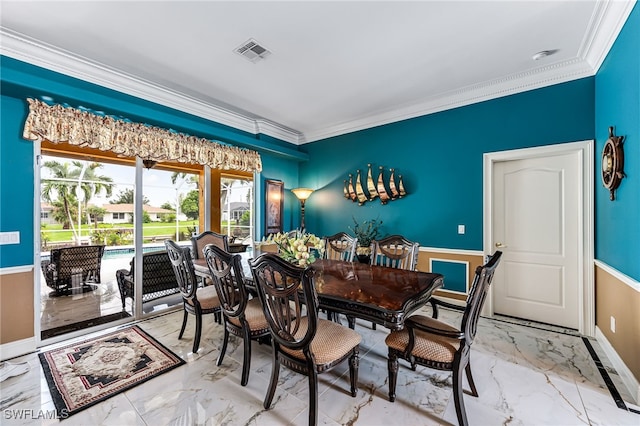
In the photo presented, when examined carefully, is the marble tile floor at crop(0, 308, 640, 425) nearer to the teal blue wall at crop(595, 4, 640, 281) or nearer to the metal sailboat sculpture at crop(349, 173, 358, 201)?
the teal blue wall at crop(595, 4, 640, 281)

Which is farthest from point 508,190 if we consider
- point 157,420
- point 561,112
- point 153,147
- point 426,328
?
point 153,147

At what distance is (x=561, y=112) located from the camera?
9.29 feet

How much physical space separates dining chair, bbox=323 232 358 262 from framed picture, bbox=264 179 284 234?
1637 millimetres

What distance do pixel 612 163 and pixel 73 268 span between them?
6.23 metres

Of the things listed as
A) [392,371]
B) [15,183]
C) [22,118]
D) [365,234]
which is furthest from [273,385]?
[22,118]

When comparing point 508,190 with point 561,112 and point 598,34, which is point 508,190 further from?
point 598,34

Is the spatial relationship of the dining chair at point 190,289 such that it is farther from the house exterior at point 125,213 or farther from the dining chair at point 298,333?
the house exterior at point 125,213

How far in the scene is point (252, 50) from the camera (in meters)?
2.49

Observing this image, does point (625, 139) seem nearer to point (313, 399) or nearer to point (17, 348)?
point (313, 399)

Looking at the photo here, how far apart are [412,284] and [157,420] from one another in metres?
1.96

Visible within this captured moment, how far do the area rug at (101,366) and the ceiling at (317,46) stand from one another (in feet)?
8.89

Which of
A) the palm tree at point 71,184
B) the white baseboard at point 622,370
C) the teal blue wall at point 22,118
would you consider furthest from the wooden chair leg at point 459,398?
the palm tree at point 71,184

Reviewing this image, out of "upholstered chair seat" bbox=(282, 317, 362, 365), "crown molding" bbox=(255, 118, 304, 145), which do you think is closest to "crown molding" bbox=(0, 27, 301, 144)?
"crown molding" bbox=(255, 118, 304, 145)

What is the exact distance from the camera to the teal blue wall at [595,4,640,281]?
1.84 m
